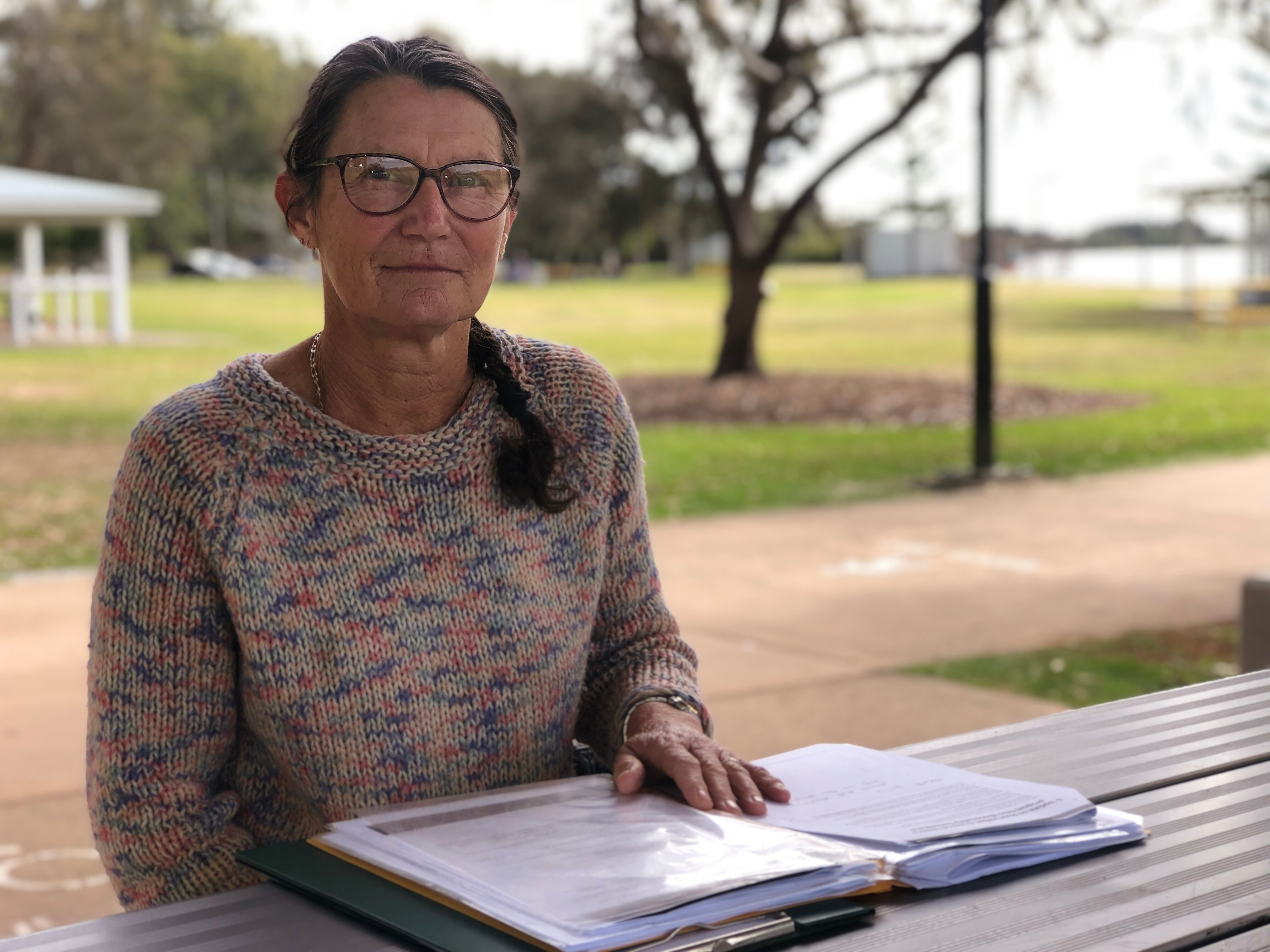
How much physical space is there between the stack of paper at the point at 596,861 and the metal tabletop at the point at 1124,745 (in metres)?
0.45

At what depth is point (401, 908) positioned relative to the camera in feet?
5.04

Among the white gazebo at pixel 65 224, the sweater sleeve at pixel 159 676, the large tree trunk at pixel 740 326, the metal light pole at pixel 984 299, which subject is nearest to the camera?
the sweater sleeve at pixel 159 676

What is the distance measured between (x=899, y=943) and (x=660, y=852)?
270mm

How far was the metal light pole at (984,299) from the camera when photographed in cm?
1029

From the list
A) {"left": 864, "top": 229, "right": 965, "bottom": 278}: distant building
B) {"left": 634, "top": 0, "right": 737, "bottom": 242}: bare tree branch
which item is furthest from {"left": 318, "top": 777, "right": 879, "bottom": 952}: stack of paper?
{"left": 864, "top": 229, "right": 965, "bottom": 278}: distant building

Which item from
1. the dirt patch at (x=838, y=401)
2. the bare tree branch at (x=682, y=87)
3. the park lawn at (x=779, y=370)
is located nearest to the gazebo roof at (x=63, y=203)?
the park lawn at (x=779, y=370)

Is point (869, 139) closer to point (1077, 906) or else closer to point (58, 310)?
point (1077, 906)

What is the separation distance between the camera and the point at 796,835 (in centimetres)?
169

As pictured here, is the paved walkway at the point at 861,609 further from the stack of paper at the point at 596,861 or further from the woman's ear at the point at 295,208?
the stack of paper at the point at 596,861

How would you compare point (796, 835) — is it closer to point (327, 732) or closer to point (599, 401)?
point (327, 732)

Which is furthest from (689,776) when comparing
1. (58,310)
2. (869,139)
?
(58,310)

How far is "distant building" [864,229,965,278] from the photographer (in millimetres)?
68000

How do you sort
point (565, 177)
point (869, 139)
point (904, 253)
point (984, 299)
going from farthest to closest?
point (565, 177) < point (904, 253) < point (869, 139) < point (984, 299)

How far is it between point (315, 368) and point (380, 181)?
307 mm
